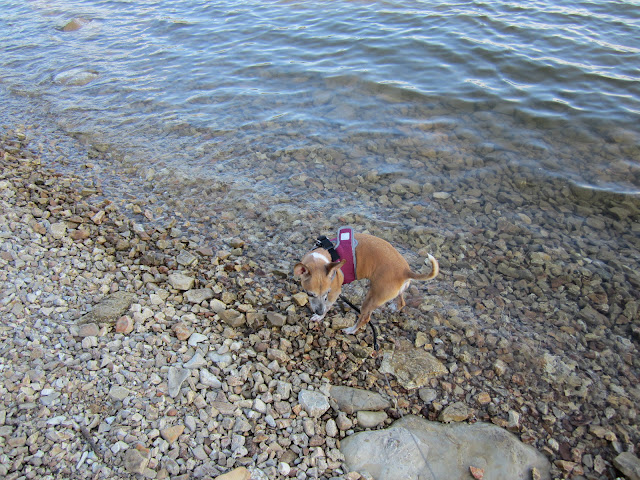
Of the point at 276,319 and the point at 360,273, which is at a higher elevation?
the point at 360,273

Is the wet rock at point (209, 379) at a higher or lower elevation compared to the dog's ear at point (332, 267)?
lower

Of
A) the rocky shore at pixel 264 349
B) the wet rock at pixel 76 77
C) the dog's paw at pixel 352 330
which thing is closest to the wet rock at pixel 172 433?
the rocky shore at pixel 264 349

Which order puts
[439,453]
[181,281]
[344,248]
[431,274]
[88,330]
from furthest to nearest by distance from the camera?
1. [181,281]
2. [344,248]
3. [431,274]
4. [88,330]
5. [439,453]

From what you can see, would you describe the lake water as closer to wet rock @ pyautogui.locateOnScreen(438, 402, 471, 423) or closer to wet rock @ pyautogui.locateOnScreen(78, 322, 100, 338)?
wet rock @ pyautogui.locateOnScreen(78, 322, 100, 338)

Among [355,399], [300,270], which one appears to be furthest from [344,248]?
[355,399]

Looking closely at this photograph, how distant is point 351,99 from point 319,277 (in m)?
Answer: 6.94

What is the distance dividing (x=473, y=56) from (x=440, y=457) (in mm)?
10939

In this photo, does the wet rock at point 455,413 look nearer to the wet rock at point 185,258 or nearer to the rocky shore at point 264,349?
the rocky shore at point 264,349

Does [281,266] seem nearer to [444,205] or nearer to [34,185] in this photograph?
[444,205]

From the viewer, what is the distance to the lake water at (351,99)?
7832 millimetres

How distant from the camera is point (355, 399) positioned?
4211 mm

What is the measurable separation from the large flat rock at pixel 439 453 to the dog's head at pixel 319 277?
1.55m

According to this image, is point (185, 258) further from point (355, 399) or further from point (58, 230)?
point (355, 399)

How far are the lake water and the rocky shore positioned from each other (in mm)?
A: 1488
